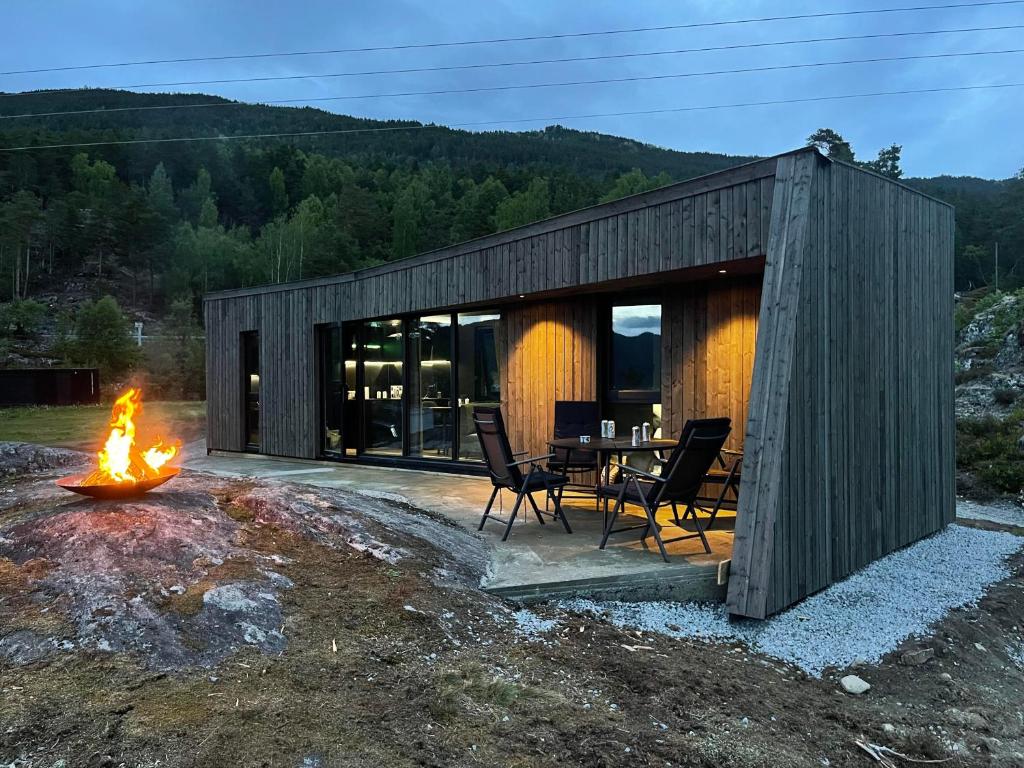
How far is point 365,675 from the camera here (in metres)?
2.61

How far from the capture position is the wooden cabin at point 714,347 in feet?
12.6

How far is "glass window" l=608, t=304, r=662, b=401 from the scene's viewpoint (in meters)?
6.54

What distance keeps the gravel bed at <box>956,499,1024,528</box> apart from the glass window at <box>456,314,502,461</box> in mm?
5388

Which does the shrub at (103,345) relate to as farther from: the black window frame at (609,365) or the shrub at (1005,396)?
the shrub at (1005,396)

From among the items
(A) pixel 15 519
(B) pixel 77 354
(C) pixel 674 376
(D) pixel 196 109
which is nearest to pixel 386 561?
(A) pixel 15 519

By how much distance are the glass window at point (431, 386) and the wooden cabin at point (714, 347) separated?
0.09 ft

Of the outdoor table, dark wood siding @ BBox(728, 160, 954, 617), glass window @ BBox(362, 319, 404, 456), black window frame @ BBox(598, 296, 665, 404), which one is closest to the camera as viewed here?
dark wood siding @ BBox(728, 160, 954, 617)

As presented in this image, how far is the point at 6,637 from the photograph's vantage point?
2.57 meters

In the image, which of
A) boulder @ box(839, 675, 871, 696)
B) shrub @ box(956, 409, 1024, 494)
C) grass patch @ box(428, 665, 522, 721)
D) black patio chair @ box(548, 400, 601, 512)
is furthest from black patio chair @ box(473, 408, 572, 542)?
shrub @ box(956, 409, 1024, 494)

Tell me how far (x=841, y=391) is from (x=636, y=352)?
2.58 m

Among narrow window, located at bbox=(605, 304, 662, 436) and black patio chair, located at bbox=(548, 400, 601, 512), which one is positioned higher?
narrow window, located at bbox=(605, 304, 662, 436)

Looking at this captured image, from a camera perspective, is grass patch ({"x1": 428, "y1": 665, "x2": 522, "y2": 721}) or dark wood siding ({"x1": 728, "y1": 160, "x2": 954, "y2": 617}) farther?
dark wood siding ({"x1": 728, "y1": 160, "x2": 954, "y2": 617})

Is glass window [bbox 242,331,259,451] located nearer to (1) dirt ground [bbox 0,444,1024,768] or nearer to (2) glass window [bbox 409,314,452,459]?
(2) glass window [bbox 409,314,452,459]

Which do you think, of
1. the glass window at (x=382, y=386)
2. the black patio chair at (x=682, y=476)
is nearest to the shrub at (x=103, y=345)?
the glass window at (x=382, y=386)
